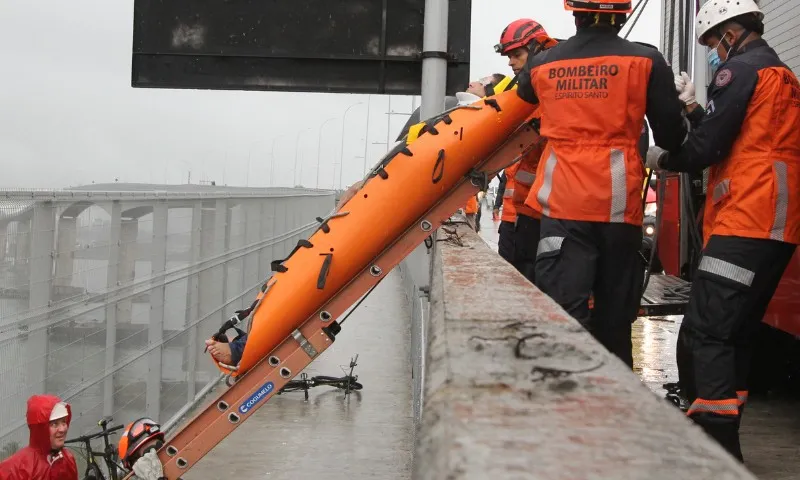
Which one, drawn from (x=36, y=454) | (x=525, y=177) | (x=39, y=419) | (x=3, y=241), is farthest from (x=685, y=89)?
(x=36, y=454)

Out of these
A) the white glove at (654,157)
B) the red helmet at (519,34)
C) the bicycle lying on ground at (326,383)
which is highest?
the red helmet at (519,34)

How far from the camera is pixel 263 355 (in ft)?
17.8

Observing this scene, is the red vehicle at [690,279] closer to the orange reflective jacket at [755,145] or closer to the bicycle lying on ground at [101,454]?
the orange reflective jacket at [755,145]

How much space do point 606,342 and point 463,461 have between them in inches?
133

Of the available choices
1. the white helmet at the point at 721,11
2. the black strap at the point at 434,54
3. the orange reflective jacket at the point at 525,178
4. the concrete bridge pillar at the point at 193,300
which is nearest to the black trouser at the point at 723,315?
the white helmet at the point at 721,11

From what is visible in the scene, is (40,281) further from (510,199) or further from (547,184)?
(510,199)

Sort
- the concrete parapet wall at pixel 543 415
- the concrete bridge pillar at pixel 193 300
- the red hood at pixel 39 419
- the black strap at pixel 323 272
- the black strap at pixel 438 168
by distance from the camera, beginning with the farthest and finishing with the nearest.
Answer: the concrete bridge pillar at pixel 193 300 → the black strap at pixel 438 168 → the black strap at pixel 323 272 → the red hood at pixel 39 419 → the concrete parapet wall at pixel 543 415

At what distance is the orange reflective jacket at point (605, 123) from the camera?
3.97 meters

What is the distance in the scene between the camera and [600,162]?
4.00m

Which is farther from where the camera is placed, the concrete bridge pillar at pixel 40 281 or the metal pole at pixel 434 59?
the metal pole at pixel 434 59

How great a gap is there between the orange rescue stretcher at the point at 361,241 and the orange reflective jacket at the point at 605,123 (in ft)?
4.30

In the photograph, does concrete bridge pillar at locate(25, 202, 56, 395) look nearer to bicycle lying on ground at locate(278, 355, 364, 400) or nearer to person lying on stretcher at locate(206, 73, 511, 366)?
person lying on stretcher at locate(206, 73, 511, 366)

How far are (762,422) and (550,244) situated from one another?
2421 mm

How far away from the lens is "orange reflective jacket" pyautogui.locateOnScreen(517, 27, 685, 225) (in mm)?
3969
